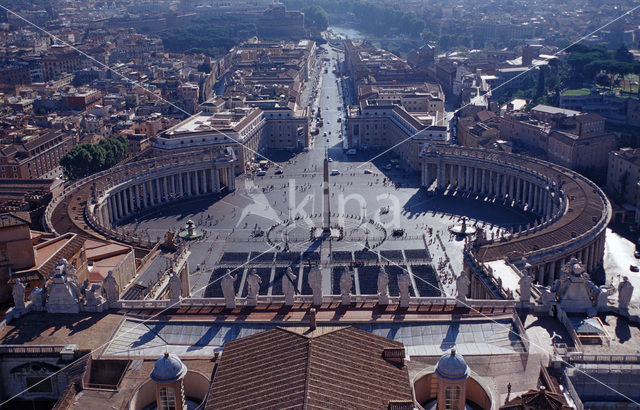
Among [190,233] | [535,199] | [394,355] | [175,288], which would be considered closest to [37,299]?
[175,288]

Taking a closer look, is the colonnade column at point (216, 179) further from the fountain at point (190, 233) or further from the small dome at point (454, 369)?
the small dome at point (454, 369)

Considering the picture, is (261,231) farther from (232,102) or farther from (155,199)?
(232,102)

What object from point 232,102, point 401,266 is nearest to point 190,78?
point 232,102

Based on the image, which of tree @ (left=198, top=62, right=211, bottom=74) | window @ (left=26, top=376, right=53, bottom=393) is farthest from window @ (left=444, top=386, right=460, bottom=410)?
tree @ (left=198, top=62, right=211, bottom=74)

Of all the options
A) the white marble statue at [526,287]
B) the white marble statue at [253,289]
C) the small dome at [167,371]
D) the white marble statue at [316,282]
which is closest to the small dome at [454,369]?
the small dome at [167,371]

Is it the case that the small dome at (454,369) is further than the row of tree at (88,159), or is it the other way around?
the row of tree at (88,159)

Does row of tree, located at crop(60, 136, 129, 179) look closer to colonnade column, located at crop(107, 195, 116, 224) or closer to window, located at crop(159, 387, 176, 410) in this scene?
colonnade column, located at crop(107, 195, 116, 224)
